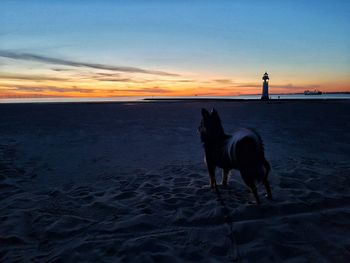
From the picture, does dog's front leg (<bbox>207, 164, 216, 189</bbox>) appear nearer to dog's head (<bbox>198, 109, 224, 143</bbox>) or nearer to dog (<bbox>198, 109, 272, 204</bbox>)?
dog (<bbox>198, 109, 272, 204</bbox>)

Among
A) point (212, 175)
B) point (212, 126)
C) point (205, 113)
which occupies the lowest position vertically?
point (212, 175)

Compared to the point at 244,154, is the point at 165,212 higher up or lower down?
lower down

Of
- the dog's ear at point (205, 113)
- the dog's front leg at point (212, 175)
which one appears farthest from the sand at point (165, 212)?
the dog's ear at point (205, 113)

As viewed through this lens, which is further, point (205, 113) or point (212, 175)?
point (212, 175)

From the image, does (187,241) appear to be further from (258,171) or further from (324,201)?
(324,201)

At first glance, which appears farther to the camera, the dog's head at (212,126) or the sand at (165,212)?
the dog's head at (212,126)

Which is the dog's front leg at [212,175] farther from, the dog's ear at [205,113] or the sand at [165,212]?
the dog's ear at [205,113]

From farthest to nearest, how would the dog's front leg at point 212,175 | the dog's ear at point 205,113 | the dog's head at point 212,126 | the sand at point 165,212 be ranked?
the dog's front leg at point 212,175, the dog's head at point 212,126, the dog's ear at point 205,113, the sand at point 165,212

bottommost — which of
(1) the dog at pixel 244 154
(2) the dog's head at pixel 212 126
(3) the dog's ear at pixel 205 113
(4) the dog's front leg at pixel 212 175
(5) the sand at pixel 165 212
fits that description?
(5) the sand at pixel 165 212

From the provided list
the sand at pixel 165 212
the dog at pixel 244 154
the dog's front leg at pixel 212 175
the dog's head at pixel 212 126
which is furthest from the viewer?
the dog's front leg at pixel 212 175

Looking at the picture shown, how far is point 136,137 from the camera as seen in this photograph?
13.3 metres

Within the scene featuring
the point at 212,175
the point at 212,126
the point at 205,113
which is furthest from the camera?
the point at 212,175

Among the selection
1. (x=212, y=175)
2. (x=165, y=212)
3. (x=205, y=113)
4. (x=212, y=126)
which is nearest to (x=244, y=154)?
(x=212, y=126)

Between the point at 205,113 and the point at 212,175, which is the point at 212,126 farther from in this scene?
the point at 212,175
